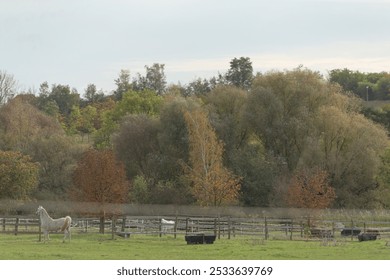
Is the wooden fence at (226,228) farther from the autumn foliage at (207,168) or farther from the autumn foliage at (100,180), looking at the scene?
the autumn foliage at (207,168)

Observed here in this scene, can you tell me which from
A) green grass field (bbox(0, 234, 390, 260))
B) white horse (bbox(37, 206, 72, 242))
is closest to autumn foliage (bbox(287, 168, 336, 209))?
green grass field (bbox(0, 234, 390, 260))

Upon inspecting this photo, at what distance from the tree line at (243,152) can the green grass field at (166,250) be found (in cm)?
1552

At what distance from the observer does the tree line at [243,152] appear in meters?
59.0

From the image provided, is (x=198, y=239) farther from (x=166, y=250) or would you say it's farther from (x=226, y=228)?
(x=226, y=228)

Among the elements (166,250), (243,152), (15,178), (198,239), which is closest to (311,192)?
(243,152)

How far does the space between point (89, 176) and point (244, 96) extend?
24157 mm

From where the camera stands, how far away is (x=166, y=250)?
31906 mm

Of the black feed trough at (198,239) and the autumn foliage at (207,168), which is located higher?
the autumn foliage at (207,168)

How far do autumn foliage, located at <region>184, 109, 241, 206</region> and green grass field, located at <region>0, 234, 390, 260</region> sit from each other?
2024 cm

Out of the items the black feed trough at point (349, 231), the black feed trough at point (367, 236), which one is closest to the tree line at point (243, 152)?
the black feed trough at point (349, 231)

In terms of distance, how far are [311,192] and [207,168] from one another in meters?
11.1

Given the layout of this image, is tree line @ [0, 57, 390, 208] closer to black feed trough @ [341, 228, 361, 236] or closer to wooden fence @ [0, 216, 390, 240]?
wooden fence @ [0, 216, 390, 240]

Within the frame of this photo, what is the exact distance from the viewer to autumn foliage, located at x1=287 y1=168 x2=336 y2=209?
172 feet
